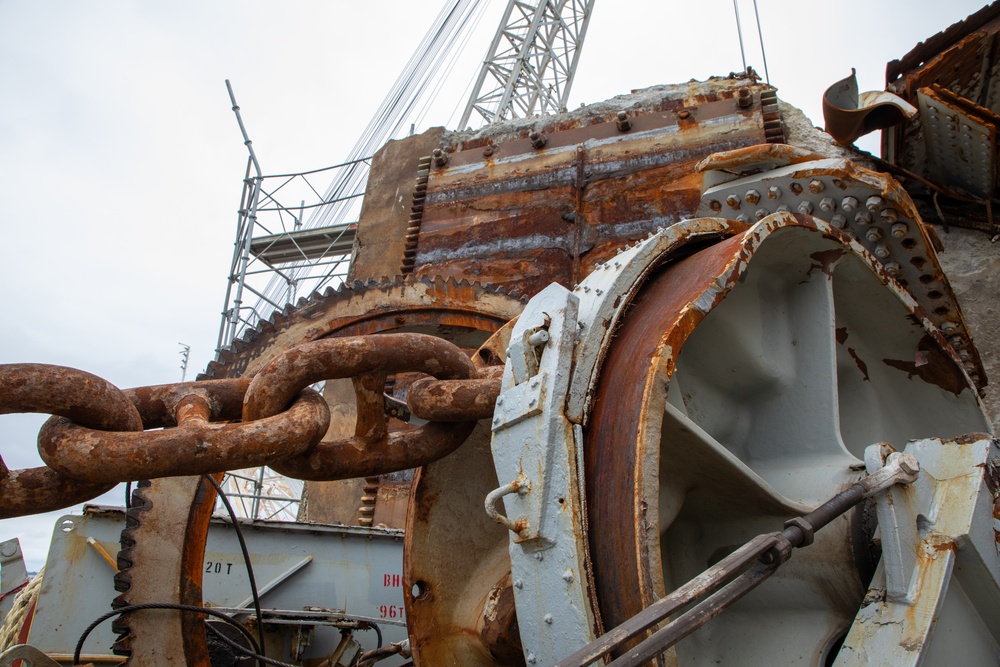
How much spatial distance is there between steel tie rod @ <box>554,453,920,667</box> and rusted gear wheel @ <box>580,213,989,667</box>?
9cm

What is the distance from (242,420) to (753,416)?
1.40 m

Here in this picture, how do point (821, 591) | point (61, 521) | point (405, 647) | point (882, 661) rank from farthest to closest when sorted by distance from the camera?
point (61, 521) < point (405, 647) < point (821, 591) < point (882, 661)

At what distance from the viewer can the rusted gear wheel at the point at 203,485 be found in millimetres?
3217

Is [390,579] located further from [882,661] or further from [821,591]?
[882,661]

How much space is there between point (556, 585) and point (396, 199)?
6322 mm

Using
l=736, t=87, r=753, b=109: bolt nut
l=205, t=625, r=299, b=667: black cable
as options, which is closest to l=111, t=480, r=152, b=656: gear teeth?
l=205, t=625, r=299, b=667: black cable

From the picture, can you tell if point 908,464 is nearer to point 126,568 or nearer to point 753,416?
point 753,416

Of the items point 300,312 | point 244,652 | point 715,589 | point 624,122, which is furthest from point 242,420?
point 624,122

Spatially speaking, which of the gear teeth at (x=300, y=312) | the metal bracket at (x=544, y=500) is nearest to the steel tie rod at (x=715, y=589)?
the metal bracket at (x=544, y=500)

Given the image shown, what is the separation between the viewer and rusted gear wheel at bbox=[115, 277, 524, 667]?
10.6 feet

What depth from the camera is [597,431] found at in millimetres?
1437

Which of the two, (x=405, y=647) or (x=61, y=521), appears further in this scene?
(x=61, y=521)

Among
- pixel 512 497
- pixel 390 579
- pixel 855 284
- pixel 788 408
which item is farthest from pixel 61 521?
pixel 855 284

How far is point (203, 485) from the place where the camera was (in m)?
3.50
